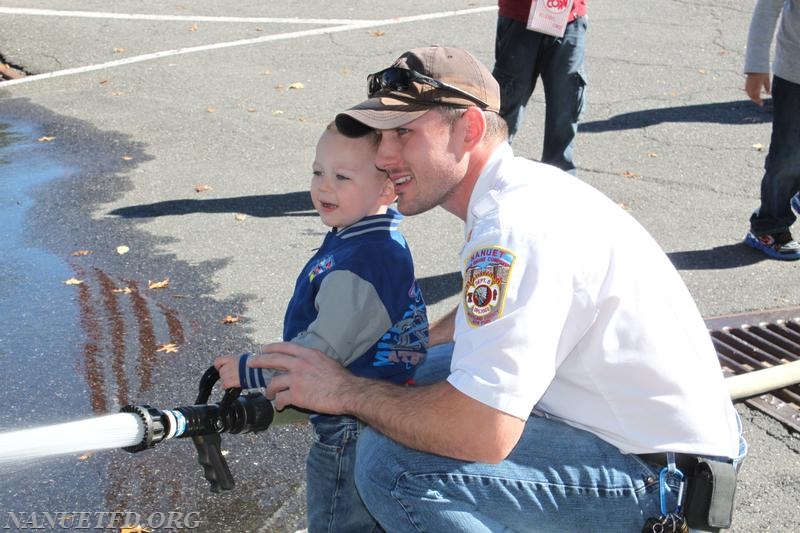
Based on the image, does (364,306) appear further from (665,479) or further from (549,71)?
(549,71)

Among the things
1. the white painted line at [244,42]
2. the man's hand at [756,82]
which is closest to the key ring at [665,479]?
the man's hand at [756,82]

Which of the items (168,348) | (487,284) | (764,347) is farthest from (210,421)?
(764,347)

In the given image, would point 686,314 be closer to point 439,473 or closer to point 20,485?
point 439,473

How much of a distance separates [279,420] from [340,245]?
0.52 meters

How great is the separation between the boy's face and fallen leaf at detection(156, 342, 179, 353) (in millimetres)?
1660

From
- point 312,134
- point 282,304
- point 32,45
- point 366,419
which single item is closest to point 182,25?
point 32,45

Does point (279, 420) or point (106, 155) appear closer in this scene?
point (279, 420)

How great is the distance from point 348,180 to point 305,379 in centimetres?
64

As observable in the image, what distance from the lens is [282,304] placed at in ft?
16.2

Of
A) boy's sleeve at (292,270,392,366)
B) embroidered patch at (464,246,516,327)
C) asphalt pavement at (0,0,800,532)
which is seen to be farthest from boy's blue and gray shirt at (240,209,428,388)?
asphalt pavement at (0,0,800,532)

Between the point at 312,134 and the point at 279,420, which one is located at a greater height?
the point at 279,420

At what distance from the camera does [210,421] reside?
2779mm

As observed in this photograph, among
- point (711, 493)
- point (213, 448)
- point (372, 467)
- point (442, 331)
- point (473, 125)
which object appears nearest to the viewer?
point (711, 493)

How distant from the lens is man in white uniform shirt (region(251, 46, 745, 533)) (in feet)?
7.68
